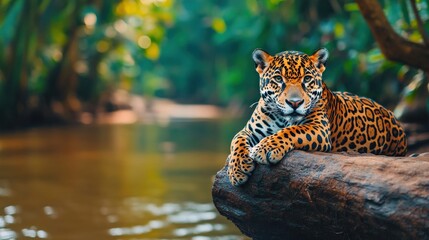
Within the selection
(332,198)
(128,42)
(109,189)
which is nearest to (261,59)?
(332,198)

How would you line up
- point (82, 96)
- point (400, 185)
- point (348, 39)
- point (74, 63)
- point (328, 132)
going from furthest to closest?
point (82, 96), point (74, 63), point (348, 39), point (328, 132), point (400, 185)

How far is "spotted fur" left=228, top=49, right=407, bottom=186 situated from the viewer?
564cm

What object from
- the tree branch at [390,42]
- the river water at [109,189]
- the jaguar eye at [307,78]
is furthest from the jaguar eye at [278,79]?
the tree branch at [390,42]

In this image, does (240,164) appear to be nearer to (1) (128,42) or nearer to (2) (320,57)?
(2) (320,57)

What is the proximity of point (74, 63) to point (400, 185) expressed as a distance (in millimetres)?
28152

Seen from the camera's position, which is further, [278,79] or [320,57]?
[320,57]

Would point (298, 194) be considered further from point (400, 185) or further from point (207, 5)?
point (207, 5)

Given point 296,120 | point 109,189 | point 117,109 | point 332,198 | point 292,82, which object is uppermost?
point 117,109

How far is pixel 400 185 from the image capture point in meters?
4.72

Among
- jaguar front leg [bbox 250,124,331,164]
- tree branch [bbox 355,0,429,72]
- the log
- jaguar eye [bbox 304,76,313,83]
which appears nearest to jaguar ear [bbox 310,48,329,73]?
jaguar eye [bbox 304,76,313,83]

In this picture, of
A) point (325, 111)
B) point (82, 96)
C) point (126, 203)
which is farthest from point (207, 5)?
point (325, 111)

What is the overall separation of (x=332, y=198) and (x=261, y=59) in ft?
4.46

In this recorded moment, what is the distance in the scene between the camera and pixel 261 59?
604cm

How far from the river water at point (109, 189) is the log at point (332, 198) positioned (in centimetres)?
210
